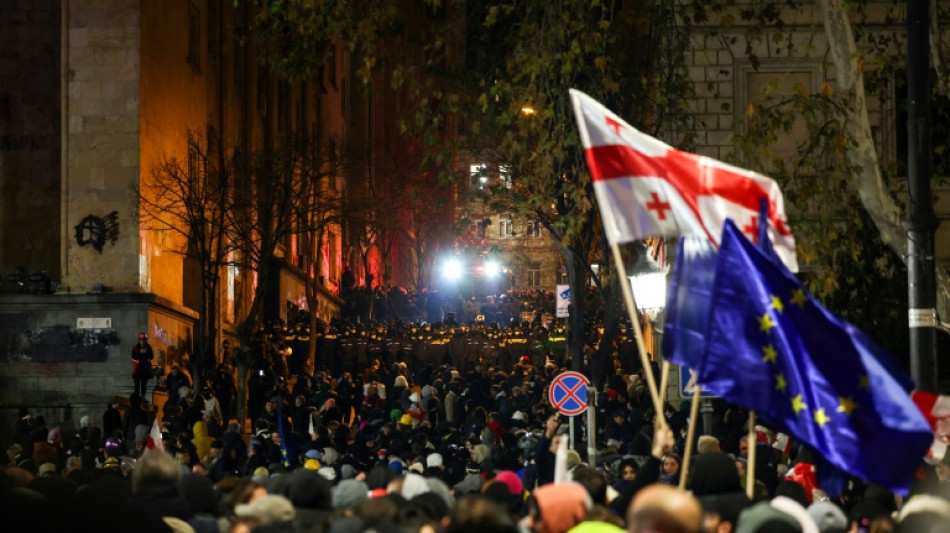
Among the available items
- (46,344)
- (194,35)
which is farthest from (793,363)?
(194,35)

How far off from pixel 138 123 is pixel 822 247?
2119cm

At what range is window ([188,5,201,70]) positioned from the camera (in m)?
42.8

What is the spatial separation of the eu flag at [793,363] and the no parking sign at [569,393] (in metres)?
11.3

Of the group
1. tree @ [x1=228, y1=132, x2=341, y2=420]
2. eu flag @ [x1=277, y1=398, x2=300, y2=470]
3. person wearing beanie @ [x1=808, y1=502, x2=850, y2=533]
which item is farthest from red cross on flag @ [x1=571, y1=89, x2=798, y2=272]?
tree @ [x1=228, y1=132, x2=341, y2=420]

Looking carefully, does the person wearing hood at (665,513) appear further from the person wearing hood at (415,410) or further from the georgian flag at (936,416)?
the person wearing hood at (415,410)

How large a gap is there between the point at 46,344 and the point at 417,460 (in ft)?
56.2

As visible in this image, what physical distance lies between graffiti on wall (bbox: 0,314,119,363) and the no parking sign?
16209mm

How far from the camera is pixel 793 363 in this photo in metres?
10.1

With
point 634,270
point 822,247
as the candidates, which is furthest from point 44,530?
point 634,270

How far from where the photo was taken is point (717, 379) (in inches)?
397

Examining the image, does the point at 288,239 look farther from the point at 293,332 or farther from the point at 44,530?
the point at 44,530

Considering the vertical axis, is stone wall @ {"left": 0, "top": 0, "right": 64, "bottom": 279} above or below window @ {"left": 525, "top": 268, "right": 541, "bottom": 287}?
above

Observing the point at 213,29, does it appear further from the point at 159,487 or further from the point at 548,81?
the point at 159,487

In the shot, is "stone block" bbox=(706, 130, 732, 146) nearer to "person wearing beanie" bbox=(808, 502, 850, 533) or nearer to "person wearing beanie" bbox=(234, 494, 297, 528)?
"person wearing beanie" bbox=(808, 502, 850, 533)
